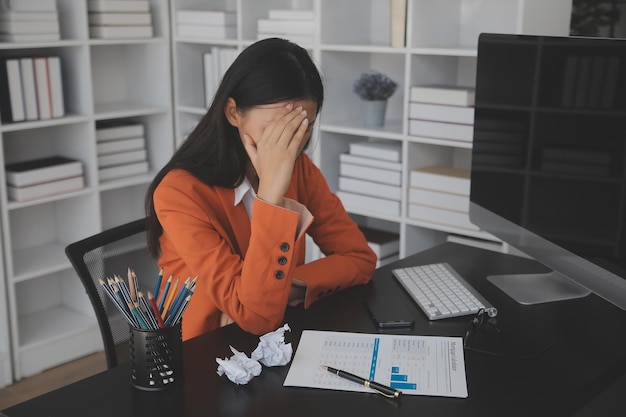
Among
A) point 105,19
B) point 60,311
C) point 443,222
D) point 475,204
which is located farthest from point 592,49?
point 60,311

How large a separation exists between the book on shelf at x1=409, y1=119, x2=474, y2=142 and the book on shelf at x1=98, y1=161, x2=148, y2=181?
1.30 m

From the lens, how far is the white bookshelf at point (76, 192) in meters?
3.06

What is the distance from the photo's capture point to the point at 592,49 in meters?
1.54

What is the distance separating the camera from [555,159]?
1.66 metres

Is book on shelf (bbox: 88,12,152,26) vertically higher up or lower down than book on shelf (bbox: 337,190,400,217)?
higher up

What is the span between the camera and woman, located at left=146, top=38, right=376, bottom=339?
5.07 feet

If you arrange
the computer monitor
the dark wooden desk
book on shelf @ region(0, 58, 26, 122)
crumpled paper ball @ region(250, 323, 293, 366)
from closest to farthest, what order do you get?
the dark wooden desk, crumpled paper ball @ region(250, 323, 293, 366), the computer monitor, book on shelf @ region(0, 58, 26, 122)

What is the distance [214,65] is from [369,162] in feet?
2.89

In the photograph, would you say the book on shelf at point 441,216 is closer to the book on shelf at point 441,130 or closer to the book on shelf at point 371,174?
the book on shelf at point 371,174

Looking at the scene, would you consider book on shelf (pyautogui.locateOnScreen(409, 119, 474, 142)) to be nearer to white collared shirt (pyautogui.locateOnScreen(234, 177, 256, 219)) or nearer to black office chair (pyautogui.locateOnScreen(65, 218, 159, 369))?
white collared shirt (pyautogui.locateOnScreen(234, 177, 256, 219))

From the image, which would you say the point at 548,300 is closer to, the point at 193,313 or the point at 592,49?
the point at 592,49

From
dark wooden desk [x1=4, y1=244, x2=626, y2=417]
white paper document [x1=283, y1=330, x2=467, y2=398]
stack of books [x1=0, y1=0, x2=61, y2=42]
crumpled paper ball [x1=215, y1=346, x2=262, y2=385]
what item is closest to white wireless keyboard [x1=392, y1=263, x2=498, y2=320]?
dark wooden desk [x1=4, y1=244, x2=626, y2=417]

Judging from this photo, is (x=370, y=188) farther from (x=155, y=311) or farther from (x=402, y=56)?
(x=155, y=311)

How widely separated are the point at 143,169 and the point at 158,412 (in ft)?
7.80
